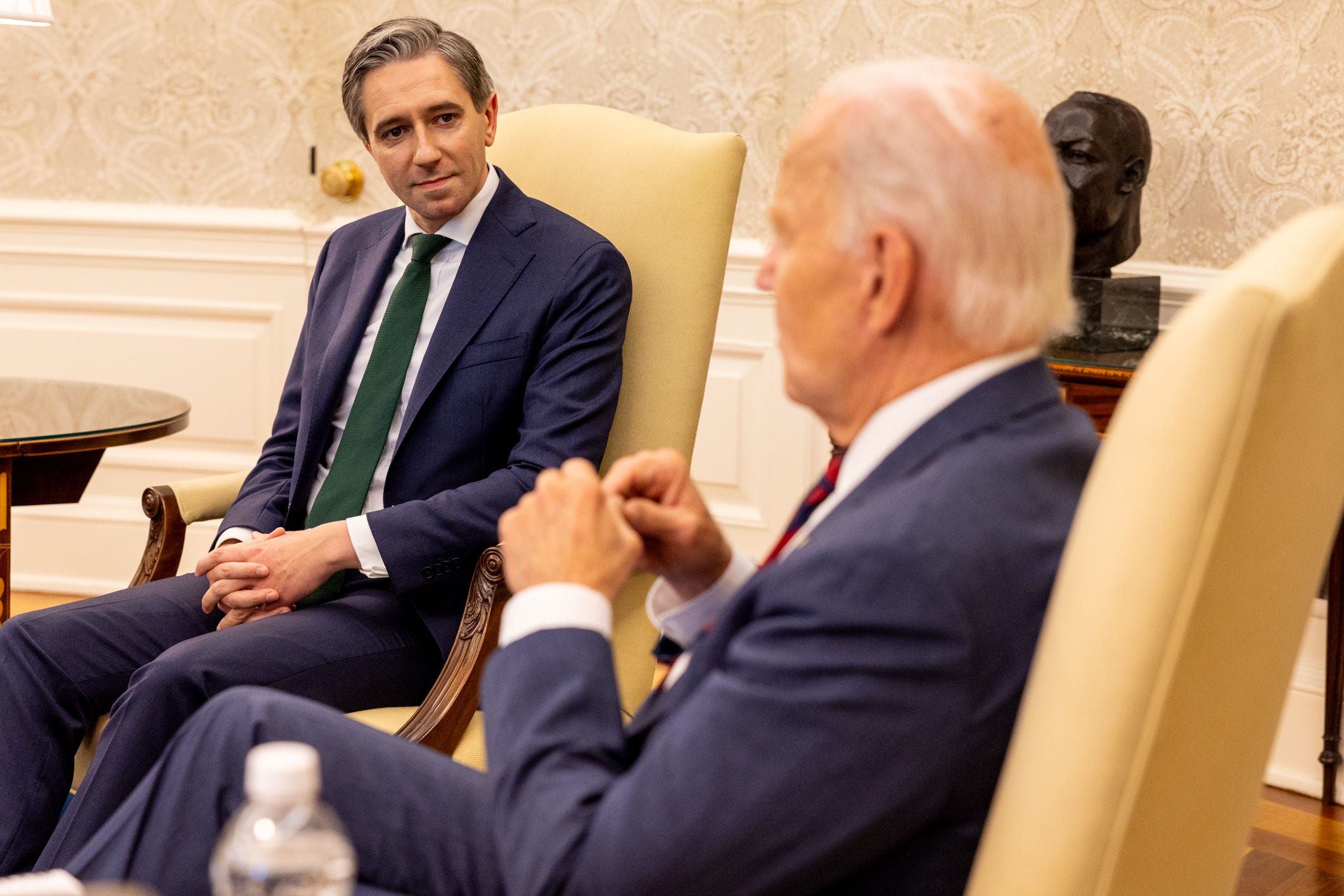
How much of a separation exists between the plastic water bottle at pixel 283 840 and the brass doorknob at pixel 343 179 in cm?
317

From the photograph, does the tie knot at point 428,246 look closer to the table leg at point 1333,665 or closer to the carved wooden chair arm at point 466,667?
the carved wooden chair arm at point 466,667

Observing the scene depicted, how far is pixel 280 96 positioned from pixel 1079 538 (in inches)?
135

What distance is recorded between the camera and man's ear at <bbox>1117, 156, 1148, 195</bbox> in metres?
2.70

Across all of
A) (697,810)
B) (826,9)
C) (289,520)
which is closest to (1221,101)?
(826,9)

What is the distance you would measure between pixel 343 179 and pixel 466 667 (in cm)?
233

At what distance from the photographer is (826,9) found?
3508 millimetres

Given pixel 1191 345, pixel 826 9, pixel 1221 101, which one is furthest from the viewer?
pixel 826 9

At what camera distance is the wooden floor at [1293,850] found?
2.44 meters

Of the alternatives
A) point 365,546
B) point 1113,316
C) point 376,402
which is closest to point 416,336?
point 376,402

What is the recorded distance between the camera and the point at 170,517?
2.18m

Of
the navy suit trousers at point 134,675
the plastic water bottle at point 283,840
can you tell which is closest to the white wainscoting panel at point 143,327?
the navy suit trousers at point 134,675

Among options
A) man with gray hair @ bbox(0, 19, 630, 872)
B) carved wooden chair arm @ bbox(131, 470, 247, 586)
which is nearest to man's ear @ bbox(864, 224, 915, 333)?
man with gray hair @ bbox(0, 19, 630, 872)

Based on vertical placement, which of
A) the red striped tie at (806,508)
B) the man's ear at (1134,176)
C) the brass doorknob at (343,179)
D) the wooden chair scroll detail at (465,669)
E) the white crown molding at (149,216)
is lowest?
the wooden chair scroll detail at (465,669)

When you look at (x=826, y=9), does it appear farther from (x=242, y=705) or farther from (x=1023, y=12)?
(x=242, y=705)
